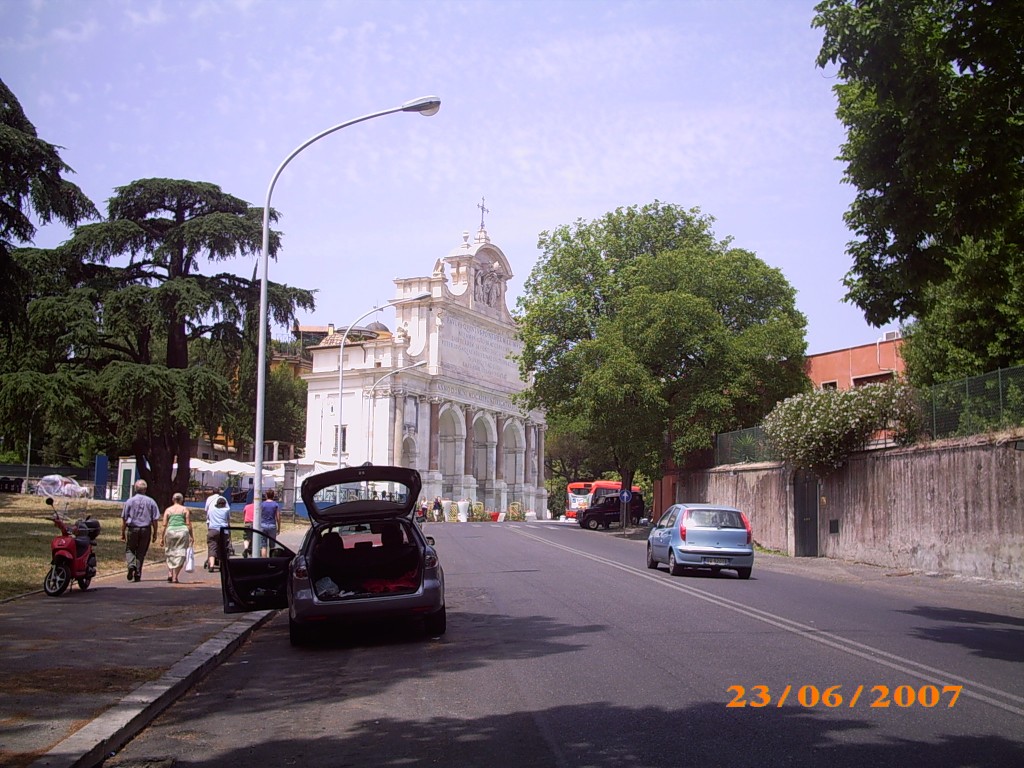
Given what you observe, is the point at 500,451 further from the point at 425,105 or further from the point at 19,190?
the point at 425,105

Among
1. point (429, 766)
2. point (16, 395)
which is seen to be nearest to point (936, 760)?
point (429, 766)

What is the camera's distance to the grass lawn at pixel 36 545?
56.2 ft

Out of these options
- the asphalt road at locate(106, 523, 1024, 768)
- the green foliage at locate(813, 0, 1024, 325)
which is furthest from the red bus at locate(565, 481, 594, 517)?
the green foliage at locate(813, 0, 1024, 325)

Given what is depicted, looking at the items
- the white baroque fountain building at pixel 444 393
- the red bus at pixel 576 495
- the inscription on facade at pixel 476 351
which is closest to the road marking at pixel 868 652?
the white baroque fountain building at pixel 444 393

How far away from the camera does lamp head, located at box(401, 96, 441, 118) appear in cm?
1861

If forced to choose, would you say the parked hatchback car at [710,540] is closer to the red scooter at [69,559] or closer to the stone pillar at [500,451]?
the red scooter at [69,559]

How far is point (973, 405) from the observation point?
72.5ft

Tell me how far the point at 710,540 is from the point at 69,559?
11.8 meters

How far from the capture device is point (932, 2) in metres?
12.2

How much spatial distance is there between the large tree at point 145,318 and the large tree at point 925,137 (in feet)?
103

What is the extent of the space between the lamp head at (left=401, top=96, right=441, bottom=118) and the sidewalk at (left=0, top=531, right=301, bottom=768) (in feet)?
31.1

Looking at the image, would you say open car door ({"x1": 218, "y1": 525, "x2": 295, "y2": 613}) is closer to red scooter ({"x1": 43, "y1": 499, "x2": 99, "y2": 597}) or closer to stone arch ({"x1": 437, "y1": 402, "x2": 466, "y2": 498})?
red scooter ({"x1": 43, "y1": 499, "x2": 99, "y2": 597})
